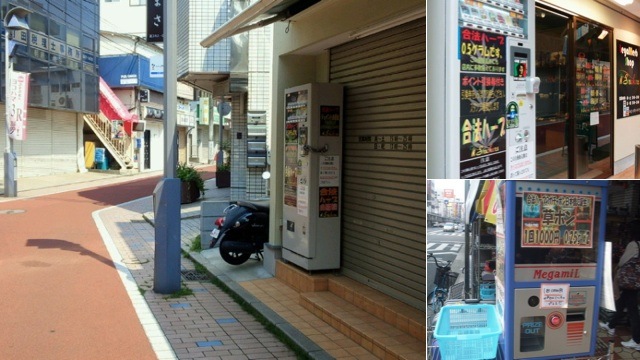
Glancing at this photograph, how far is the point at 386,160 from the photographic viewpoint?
7.26 meters

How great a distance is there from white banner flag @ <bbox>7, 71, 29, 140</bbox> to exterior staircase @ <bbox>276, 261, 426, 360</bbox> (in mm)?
16894

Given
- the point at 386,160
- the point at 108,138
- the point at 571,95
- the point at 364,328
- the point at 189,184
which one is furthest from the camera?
the point at 108,138

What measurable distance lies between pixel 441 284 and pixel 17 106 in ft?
75.1

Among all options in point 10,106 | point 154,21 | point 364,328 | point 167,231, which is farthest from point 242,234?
point 10,106

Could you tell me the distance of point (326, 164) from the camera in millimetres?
8227

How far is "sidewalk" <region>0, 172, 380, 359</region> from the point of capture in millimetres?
6586

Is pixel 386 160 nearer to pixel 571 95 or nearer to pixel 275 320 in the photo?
pixel 275 320

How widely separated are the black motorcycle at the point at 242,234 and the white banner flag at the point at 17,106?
1458cm

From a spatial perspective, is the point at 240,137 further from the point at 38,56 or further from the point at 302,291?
the point at 38,56

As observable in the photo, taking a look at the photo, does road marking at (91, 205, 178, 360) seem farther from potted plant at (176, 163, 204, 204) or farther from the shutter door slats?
the shutter door slats

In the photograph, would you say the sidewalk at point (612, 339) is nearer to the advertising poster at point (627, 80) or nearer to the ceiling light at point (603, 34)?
the advertising poster at point (627, 80)

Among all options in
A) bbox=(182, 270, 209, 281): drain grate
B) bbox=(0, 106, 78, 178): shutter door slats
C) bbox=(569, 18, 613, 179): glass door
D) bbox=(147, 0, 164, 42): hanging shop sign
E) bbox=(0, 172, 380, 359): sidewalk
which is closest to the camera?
bbox=(569, 18, 613, 179): glass door

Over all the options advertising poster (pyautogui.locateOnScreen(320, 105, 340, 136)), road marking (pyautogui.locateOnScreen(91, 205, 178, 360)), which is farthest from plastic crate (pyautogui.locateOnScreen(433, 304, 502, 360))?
advertising poster (pyautogui.locateOnScreen(320, 105, 340, 136))

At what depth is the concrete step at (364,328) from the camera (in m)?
5.79
